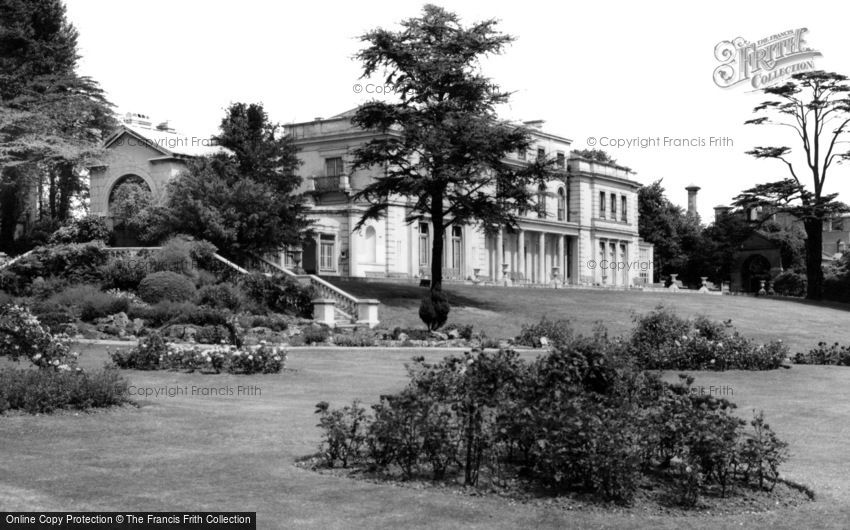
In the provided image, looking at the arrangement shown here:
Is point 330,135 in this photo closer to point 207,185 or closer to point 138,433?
point 207,185

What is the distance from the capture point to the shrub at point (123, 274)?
33031 millimetres

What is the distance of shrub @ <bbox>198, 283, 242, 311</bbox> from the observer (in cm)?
3042

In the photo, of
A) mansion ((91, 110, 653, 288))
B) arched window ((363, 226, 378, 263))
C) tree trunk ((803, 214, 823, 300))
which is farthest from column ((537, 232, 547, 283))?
arched window ((363, 226, 378, 263))

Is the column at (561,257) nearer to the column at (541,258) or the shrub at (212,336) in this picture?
the column at (541,258)

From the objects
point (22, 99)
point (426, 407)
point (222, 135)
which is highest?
point (22, 99)

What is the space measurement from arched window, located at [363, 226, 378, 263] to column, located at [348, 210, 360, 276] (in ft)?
3.51

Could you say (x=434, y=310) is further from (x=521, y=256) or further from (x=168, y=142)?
(x=521, y=256)

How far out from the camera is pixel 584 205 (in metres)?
72.0

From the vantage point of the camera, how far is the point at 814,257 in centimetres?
5669

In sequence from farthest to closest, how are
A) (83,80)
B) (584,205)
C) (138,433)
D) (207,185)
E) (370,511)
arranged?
1. (584,205)
2. (83,80)
3. (207,185)
4. (138,433)
5. (370,511)

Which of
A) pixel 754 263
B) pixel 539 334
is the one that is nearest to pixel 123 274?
pixel 539 334

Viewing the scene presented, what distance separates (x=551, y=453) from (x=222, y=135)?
31.6 meters

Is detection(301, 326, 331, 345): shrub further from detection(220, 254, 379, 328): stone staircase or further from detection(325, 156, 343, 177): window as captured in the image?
detection(325, 156, 343, 177): window

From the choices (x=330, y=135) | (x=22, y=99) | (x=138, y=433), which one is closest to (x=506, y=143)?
(x=330, y=135)
